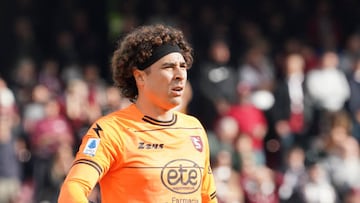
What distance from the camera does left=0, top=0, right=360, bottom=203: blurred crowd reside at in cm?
1444

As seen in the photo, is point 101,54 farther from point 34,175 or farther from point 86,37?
point 34,175

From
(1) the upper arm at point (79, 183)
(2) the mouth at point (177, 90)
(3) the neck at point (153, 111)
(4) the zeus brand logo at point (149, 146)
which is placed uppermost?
(2) the mouth at point (177, 90)

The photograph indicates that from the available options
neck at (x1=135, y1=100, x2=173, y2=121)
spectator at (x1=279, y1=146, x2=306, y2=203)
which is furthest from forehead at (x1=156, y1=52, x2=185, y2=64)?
spectator at (x1=279, y1=146, x2=306, y2=203)

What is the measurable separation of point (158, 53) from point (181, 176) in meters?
0.73

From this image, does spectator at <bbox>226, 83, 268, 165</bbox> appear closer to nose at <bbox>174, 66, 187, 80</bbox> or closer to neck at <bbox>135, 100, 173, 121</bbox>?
neck at <bbox>135, 100, 173, 121</bbox>

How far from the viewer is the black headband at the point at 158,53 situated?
6.74 metres

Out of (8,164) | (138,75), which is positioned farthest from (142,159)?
(8,164)

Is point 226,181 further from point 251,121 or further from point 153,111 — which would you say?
point 153,111

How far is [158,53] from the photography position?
675 centimetres

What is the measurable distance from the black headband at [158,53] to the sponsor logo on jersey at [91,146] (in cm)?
55

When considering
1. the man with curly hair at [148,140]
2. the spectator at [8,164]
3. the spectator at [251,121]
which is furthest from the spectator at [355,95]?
the man with curly hair at [148,140]

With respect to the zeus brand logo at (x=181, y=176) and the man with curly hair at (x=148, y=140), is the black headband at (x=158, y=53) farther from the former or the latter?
Answer: the zeus brand logo at (x=181, y=176)

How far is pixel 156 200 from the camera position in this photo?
6.58m

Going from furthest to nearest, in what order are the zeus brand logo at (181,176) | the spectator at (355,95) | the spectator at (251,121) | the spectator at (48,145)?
the spectator at (355,95) → the spectator at (251,121) → the spectator at (48,145) → the zeus brand logo at (181,176)
